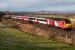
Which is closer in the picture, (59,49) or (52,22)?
(59,49)

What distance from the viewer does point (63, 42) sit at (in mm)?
26141

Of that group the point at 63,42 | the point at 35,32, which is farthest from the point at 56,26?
the point at 63,42

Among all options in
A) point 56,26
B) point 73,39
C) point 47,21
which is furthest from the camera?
point 47,21

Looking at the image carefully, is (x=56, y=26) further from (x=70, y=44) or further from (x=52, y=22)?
(x=70, y=44)

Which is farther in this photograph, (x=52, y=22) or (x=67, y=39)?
(x=52, y=22)

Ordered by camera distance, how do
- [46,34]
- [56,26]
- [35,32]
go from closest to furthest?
[46,34] < [35,32] < [56,26]

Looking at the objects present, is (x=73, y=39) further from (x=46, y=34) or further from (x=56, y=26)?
(x=56, y=26)

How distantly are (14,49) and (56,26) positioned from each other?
29.8 m

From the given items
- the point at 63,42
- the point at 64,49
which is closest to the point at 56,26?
the point at 63,42

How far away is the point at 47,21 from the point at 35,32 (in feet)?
74.3

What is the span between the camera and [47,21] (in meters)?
59.4

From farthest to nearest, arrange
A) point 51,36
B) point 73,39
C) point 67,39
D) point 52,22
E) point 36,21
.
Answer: point 36,21
point 52,22
point 51,36
point 67,39
point 73,39

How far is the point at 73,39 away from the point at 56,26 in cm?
2761

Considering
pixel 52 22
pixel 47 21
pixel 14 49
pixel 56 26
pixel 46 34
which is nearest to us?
pixel 14 49
